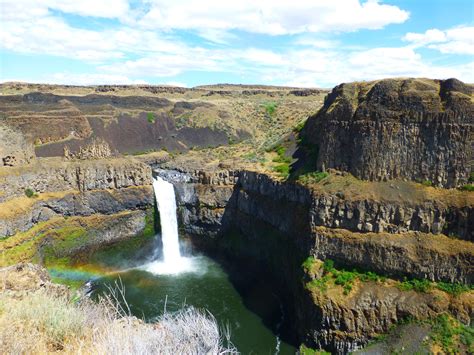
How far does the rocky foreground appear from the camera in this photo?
102ft

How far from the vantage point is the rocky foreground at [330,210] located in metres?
31.1

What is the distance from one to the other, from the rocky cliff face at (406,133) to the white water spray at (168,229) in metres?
23.2

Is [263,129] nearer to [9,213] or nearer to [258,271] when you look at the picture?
[258,271]

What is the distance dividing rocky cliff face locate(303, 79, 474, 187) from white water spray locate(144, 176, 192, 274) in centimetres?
2319

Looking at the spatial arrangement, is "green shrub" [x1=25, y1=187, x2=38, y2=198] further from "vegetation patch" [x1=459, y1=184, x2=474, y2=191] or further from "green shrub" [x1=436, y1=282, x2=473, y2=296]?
"vegetation patch" [x1=459, y1=184, x2=474, y2=191]

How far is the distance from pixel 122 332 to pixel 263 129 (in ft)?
298

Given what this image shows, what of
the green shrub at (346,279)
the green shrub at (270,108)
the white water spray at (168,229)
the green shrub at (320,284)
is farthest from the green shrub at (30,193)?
the green shrub at (270,108)

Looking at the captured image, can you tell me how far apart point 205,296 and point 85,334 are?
29.9 m

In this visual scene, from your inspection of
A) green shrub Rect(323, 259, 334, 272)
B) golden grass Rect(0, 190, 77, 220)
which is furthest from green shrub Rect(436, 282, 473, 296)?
golden grass Rect(0, 190, 77, 220)

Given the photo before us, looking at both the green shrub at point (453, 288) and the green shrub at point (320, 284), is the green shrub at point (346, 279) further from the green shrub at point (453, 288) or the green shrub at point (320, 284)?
the green shrub at point (453, 288)

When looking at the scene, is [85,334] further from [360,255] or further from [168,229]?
[168,229]

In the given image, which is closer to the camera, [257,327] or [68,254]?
[257,327]

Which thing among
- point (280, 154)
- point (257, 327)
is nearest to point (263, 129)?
point (280, 154)

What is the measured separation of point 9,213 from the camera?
143 ft
